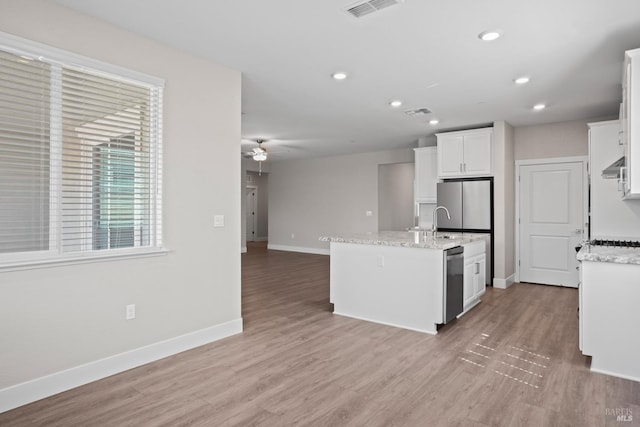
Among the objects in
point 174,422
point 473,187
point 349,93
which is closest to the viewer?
point 174,422

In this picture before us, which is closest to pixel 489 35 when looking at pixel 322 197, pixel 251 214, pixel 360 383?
pixel 360 383

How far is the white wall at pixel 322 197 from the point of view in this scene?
30.8ft

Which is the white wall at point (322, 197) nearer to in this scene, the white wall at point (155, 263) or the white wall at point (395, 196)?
the white wall at point (395, 196)

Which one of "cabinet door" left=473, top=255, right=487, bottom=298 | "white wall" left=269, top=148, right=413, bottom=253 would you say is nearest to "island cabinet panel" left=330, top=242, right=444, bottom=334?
"cabinet door" left=473, top=255, right=487, bottom=298

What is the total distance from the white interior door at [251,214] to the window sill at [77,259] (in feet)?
34.0

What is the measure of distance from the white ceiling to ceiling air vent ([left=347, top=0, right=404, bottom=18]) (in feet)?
0.18

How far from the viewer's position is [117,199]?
9.45ft

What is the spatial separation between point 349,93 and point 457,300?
268 cm

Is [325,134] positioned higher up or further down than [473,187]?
higher up

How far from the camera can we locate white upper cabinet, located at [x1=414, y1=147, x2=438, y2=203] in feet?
22.8

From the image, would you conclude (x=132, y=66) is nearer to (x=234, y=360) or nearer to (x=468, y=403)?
(x=234, y=360)

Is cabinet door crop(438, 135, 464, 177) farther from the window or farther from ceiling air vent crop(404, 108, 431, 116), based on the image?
the window

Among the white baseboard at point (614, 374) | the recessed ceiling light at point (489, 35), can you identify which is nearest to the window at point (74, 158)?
the recessed ceiling light at point (489, 35)

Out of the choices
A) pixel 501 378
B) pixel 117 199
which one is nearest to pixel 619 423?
pixel 501 378
